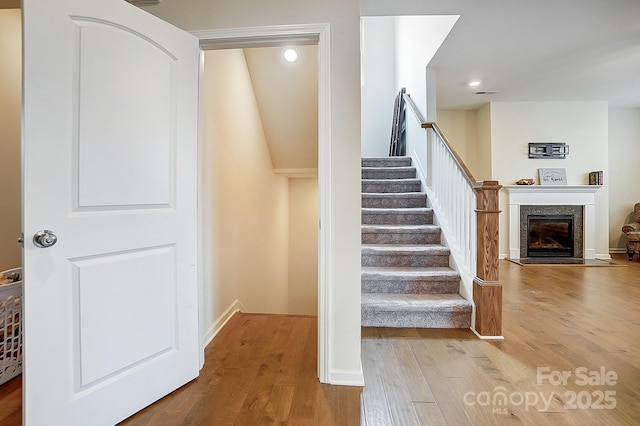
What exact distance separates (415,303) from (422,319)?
128 mm

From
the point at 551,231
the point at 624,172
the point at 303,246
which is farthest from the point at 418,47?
the point at 624,172

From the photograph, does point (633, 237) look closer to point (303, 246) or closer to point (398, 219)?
point (398, 219)

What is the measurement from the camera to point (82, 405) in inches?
51.0

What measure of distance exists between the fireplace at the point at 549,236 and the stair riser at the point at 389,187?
2.67 m

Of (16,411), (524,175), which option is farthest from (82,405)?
(524,175)

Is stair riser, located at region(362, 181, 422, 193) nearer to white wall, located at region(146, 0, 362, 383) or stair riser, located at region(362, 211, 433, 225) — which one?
stair riser, located at region(362, 211, 433, 225)

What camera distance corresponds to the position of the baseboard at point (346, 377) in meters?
1.66

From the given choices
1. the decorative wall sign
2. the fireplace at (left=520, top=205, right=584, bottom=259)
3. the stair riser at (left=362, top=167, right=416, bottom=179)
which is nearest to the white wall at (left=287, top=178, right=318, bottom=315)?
the stair riser at (left=362, top=167, right=416, bottom=179)

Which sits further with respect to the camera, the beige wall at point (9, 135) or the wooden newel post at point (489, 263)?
the wooden newel post at point (489, 263)

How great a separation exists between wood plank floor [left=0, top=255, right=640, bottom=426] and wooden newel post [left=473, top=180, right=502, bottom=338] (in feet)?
0.43

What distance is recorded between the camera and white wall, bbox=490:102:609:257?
5242 millimetres

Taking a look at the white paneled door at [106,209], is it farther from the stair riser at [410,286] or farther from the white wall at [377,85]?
the white wall at [377,85]

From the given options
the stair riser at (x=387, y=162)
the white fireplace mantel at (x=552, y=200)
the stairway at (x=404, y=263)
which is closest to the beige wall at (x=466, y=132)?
the white fireplace mantel at (x=552, y=200)

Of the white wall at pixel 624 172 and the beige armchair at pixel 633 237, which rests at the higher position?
the white wall at pixel 624 172
